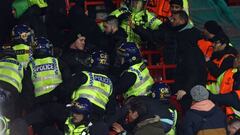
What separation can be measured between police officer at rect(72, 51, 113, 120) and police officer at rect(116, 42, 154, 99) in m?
0.63

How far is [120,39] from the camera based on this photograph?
1297 cm

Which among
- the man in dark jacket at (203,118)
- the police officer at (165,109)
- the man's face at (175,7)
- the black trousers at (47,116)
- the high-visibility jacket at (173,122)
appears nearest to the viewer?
the black trousers at (47,116)

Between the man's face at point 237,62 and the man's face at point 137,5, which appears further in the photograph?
the man's face at point 137,5

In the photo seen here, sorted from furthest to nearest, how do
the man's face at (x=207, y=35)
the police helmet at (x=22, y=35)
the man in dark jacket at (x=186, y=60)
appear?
1. the man's face at (x=207, y=35)
2. the man in dark jacket at (x=186, y=60)
3. the police helmet at (x=22, y=35)

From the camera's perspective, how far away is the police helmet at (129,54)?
12.1m

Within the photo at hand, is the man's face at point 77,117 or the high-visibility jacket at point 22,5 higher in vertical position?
the high-visibility jacket at point 22,5

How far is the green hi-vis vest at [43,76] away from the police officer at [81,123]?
2.88 feet

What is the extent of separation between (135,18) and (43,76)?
2.64 meters

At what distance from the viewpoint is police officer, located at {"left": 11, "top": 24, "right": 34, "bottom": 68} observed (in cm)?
1173

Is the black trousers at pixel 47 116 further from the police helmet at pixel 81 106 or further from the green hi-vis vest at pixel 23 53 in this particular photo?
the green hi-vis vest at pixel 23 53

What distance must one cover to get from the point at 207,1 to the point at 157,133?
520 centimetres

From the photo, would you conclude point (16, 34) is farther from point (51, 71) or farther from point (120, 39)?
point (120, 39)

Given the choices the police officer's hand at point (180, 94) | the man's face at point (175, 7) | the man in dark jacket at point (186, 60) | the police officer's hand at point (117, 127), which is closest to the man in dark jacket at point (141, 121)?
the police officer's hand at point (117, 127)

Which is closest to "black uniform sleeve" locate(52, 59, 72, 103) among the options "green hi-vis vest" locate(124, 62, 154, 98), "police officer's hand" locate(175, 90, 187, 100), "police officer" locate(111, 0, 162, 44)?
"green hi-vis vest" locate(124, 62, 154, 98)
